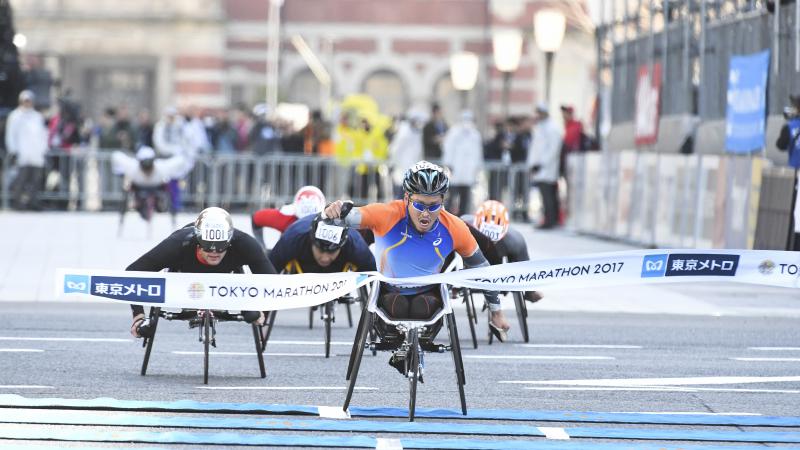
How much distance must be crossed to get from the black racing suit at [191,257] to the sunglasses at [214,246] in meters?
0.14

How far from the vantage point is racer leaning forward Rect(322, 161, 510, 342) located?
33.7 ft

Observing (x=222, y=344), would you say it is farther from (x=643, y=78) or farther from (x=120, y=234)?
(x=643, y=78)

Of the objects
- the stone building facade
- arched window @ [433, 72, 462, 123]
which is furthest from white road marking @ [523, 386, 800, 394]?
arched window @ [433, 72, 462, 123]

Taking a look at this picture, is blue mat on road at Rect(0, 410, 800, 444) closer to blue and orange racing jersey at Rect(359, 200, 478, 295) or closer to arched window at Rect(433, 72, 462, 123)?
blue and orange racing jersey at Rect(359, 200, 478, 295)

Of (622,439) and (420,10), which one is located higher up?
(420,10)

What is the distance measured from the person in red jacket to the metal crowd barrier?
17721 millimetres

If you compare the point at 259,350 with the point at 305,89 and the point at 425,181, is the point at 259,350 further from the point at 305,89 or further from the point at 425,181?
the point at 305,89

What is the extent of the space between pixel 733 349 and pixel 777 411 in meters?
3.78

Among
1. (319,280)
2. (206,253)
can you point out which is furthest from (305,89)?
(319,280)

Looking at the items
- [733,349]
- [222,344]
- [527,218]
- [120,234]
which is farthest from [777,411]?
[527,218]

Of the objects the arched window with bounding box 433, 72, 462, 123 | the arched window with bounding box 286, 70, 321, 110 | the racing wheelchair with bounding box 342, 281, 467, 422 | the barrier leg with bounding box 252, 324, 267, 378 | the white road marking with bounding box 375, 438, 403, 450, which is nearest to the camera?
the white road marking with bounding box 375, 438, 403, 450

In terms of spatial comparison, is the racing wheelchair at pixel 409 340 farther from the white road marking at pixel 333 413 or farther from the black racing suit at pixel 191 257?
the black racing suit at pixel 191 257

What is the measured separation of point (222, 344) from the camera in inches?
584

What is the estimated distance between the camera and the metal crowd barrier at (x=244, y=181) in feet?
108
